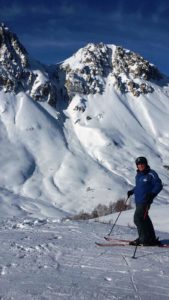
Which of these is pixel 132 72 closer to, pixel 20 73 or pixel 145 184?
pixel 20 73

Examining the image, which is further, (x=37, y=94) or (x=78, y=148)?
(x=37, y=94)

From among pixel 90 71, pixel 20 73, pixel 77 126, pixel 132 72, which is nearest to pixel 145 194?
pixel 77 126

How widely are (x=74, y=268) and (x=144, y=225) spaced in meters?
3.07

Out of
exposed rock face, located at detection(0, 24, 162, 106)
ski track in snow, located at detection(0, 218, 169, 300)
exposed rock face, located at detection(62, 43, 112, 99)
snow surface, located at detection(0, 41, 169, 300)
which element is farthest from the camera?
exposed rock face, located at detection(62, 43, 112, 99)

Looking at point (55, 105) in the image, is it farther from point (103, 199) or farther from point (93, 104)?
point (103, 199)

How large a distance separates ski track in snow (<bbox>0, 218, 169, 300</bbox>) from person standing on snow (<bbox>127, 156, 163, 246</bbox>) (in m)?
0.55

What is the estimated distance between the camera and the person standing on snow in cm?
1015

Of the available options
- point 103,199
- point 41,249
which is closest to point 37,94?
point 103,199

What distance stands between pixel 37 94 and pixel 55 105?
7703 millimetres

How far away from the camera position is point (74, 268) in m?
7.55

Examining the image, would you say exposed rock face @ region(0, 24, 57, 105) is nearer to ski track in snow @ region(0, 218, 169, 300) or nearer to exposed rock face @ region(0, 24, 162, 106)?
exposed rock face @ region(0, 24, 162, 106)

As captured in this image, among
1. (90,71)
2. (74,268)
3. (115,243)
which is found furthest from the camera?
(90,71)

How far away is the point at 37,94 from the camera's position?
142250mm

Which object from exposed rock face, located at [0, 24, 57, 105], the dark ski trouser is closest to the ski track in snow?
the dark ski trouser
